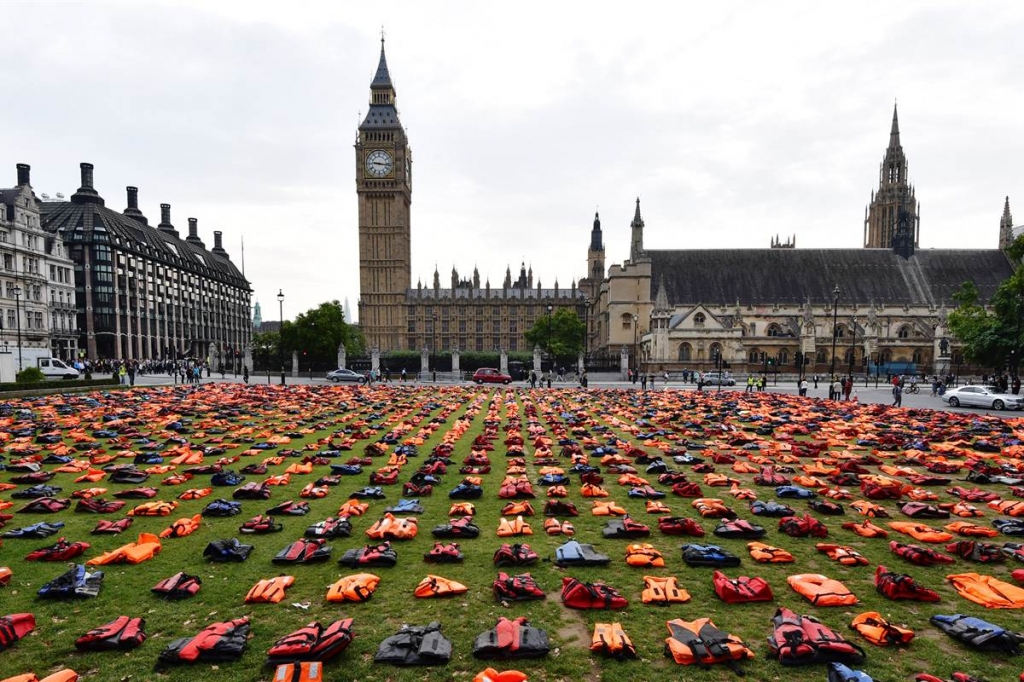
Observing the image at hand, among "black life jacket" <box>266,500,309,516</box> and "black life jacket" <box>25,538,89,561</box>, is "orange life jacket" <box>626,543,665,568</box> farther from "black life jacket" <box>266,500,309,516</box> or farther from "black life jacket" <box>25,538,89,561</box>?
"black life jacket" <box>25,538,89,561</box>

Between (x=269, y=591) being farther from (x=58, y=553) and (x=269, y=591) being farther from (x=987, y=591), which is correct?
(x=987, y=591)

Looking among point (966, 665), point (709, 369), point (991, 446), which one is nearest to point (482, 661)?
point (966, 665)

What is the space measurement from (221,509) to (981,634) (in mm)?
10144

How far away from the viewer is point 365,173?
95812 mm

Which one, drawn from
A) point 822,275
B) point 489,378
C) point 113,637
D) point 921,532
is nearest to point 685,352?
point 489,378

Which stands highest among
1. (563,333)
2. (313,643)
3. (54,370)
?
(563,333)

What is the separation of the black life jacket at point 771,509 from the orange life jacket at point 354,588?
6.44 metres

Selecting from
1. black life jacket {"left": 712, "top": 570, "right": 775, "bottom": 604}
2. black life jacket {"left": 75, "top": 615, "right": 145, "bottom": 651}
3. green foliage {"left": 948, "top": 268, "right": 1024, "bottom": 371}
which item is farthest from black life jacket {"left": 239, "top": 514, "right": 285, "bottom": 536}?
green foliage {"left": 948, "top": 268, "right": 1024, "bottom": 371}

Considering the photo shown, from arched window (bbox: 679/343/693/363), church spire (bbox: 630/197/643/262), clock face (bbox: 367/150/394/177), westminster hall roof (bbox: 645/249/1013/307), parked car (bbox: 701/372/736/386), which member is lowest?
parked car (bbox: 701/372/736/386)

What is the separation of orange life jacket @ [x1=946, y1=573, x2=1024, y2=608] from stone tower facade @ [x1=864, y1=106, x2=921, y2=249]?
333ft

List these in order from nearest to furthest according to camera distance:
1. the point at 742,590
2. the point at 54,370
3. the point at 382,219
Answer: the point at 742,590 → the point at 54,370 → the point at 382,219

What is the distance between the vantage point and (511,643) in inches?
197

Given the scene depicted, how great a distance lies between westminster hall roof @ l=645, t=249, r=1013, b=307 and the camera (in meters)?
67.0

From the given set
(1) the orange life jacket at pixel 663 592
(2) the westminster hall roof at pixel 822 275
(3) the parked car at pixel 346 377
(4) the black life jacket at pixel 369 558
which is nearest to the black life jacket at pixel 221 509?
(4) the black life jacket at pixel 369 558
